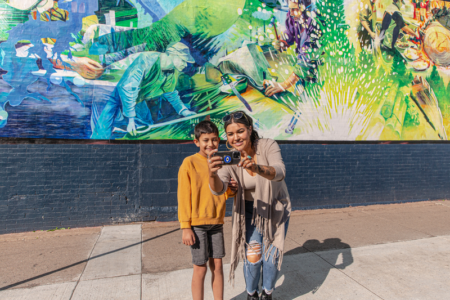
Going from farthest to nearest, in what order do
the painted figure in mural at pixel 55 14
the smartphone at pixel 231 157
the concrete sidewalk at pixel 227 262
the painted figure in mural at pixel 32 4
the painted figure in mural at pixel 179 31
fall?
the painted figure in mural at pixel 179 31 → the painted figure in mural at pixel 55 14 → the painted figure in mural at pixel 32 4 → the concrete sidewalk at pixel 227 262 → the smartphone at pixel 231 157

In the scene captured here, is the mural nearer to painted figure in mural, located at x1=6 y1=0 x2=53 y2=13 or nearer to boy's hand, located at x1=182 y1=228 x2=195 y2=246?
painted figure in mural, located at x1=6 y1=0 x2=53 y2=13

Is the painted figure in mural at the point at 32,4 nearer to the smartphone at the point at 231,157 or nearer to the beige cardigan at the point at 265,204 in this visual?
the beige cardigan at the point at 265,204

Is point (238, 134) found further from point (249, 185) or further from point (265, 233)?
point (265, 233)

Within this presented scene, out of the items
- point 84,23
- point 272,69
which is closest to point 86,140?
point 84,23

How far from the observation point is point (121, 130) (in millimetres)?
5672

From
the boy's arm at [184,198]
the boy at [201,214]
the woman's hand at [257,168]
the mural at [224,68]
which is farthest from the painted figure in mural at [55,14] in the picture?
the woman's hand at [257,168]

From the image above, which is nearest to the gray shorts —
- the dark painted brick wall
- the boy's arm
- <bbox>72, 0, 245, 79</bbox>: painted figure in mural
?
the boy's arm

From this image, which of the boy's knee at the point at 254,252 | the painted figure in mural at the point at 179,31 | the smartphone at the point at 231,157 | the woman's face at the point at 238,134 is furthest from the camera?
the painted figure in mural at the point at 179,31

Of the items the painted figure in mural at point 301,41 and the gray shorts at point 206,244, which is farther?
the painted figure in mural at point 301,41

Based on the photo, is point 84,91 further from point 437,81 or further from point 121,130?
point 437,81

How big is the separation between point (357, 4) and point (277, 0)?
1935 millimetres

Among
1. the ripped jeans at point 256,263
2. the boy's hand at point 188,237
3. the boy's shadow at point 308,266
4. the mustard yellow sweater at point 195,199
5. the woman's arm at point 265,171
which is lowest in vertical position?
the boy's shadow at point 308,266

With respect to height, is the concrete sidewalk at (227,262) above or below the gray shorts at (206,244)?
below

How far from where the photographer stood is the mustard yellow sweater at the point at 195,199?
8.63 ft
